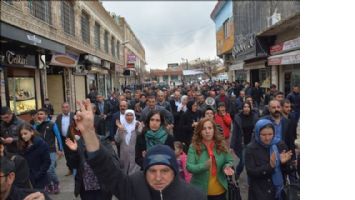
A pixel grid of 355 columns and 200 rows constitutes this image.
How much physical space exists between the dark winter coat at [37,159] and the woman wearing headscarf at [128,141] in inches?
41.2

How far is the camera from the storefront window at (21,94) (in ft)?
32.0

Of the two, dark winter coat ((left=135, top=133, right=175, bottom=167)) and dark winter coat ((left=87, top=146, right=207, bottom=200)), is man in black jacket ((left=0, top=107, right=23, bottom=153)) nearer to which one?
dark winter coat ((left=135, top=133, right=175, bottom=167))

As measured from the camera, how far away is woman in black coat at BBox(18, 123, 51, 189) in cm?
394

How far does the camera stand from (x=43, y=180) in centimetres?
416

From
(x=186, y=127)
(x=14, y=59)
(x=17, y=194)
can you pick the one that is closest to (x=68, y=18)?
(x=14, y=59)

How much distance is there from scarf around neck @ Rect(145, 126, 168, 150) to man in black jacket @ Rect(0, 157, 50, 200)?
2063 millimetres

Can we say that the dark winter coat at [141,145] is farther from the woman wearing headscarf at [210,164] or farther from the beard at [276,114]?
the beard at [276,114]

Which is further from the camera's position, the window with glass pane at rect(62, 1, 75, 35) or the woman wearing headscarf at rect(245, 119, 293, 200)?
the window with glass pane at rect(62, 1, 75, 35)

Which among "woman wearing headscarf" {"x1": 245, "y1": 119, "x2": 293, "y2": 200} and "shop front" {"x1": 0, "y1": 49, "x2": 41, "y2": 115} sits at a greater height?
"shop front" {"x1": 0, "y1": 49, "x2": 41, "y2": 115}

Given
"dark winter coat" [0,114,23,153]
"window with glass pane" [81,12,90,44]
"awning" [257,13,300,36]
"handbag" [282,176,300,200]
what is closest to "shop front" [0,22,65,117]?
"dark winter coat" [0,114,23,153]

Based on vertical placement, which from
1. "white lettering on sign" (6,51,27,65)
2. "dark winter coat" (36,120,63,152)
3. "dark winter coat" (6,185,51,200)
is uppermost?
"white lettering on sign" (6,51,27,65)

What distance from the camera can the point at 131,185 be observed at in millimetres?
2020

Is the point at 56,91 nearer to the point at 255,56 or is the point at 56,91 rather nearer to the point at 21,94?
the point at 21,94

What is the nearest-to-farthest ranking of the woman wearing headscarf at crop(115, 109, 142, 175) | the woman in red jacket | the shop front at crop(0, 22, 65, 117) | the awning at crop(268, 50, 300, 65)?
the woman wearing headscarf at crop(115, 109, 142, 175) → the woman in red jacket → the shop front at crop(0, 22, 65, 117) → the awning at crop(268, 50, 300, 65)
